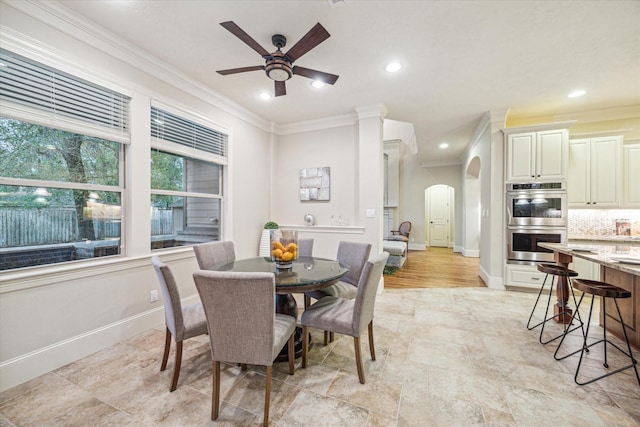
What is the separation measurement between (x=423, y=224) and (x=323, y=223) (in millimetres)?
5261

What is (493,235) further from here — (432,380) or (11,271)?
(11,271)

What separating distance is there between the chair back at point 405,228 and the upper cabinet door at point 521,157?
4.24 m

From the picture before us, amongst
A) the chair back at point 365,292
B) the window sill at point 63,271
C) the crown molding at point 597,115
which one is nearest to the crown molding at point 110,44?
the window sill at point 63,271

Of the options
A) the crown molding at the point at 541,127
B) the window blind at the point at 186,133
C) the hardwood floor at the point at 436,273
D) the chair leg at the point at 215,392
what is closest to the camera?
the chair leg at the point at 215,392

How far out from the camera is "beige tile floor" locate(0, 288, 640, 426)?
1535 mm

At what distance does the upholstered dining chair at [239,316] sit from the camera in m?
1.36

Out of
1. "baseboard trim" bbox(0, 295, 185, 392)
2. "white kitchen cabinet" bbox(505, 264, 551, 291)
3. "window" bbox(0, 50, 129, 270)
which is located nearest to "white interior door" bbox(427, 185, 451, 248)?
"white kitchen cabinet" bbox(505, 264, 551, 291)

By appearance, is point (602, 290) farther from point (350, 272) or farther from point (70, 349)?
point (70, 349)

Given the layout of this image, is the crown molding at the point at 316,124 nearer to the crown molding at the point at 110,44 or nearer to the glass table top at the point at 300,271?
the crown molding at the point at 110,44

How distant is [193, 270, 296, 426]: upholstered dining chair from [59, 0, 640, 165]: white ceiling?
207 centimetres

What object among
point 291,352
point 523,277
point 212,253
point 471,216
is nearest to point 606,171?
point 523,277

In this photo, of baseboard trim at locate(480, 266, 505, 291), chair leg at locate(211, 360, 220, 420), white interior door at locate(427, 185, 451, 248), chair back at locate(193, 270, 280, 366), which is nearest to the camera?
chair back at locate(193, 270, 280, 366)

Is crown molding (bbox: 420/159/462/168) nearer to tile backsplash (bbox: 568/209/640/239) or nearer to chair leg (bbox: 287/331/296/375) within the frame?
tile backsplash (bbox: 568/209/640/239)

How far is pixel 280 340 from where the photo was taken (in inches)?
63.7
